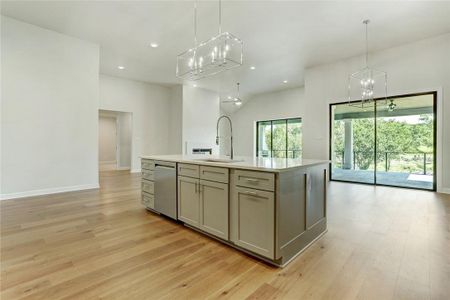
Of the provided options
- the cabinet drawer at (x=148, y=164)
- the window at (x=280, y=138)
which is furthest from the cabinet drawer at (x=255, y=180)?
the window at (x=280, y=138)

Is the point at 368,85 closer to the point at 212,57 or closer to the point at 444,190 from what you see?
the point at 444,190

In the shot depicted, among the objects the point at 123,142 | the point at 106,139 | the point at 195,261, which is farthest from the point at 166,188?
the point at 106,139

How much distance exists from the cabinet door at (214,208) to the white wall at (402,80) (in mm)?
4908

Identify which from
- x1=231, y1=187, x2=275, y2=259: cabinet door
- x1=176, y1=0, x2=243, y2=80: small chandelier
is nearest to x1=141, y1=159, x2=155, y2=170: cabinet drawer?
x1=176, y1=0, x2=243, y2=80: small chandelier

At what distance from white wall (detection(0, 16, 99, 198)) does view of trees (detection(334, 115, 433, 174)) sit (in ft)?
21.1

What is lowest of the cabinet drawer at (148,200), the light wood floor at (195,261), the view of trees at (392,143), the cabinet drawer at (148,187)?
the light wood floor at (195,261)

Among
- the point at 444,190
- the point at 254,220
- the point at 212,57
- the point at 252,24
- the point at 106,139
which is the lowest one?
the point at 444,190

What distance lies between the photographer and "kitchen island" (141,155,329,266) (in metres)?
1.86

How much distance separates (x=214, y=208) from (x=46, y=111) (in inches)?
164

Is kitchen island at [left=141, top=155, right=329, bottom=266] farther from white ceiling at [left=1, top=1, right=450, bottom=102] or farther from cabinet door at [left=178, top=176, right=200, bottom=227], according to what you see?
white ceiling at [left=1, top=1, right=450, bottom=102]

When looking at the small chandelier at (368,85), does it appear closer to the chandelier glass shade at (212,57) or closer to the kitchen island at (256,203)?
the chandelier glass shade at (212,57)

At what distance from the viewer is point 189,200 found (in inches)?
104

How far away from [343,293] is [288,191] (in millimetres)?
793

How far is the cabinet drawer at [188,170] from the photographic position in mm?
2535
